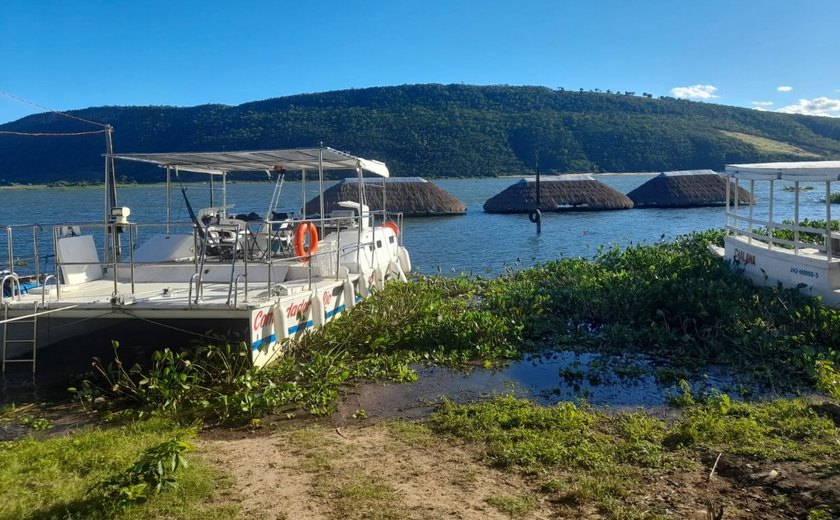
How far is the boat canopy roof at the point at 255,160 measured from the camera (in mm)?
11359

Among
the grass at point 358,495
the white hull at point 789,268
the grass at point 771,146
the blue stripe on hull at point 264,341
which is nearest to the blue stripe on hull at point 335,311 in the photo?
the blue stripe on hull at point 264,341

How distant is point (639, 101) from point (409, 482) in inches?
6434

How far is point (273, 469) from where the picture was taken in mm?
5730

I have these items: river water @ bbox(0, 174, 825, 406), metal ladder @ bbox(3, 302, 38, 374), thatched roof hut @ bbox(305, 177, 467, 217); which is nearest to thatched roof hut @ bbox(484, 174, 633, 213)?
river water @ bbox(0, 174, 825, 406)

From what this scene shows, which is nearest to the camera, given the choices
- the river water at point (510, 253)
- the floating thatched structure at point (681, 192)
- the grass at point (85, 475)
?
the grass at point (85, 475)

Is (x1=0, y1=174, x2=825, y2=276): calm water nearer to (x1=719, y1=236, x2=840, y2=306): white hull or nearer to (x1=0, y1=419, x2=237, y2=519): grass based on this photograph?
(x1=719, y1=236, x2=840, y2=306): white hull

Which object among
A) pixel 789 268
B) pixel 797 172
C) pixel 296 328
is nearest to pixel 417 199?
pixel 789 268

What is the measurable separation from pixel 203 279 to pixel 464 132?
12850cm

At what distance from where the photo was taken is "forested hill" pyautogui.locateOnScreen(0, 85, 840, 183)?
334ft

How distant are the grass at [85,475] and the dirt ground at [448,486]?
0.31m

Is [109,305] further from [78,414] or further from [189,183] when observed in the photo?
[189,183]

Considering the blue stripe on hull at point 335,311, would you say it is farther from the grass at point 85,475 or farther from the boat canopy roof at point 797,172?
the boat canopy roof at point 797,172

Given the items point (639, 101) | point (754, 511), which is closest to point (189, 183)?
point (754, 511)

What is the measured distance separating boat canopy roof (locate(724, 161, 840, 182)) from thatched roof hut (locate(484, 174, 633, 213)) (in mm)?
41999
